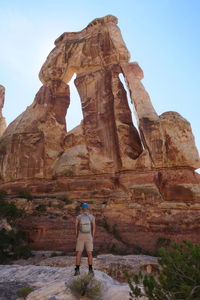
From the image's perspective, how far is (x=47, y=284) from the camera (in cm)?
736

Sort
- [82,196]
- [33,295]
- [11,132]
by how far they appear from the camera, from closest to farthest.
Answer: [33,295] → [82,196] → [11,132]

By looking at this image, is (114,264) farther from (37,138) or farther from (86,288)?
(37,138)

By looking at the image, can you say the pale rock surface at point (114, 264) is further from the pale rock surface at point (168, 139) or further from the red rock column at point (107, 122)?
the red rock column at point (107, 122)

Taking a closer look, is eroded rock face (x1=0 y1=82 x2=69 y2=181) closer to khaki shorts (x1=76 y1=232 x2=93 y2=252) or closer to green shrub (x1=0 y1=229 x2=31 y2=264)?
green shrub (x1=0 y1=229 x2=31 y2=264)

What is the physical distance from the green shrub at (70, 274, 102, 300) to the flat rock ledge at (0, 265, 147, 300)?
0.14 metres

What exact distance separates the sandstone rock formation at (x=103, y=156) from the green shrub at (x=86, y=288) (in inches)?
298

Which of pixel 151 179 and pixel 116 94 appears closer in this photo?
pixel 151 179

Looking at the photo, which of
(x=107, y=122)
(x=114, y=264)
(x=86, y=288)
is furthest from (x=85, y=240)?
(x=107, y=122)

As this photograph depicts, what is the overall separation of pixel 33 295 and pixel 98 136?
48.0ft

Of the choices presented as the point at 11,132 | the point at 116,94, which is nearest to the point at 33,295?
the point at 116,94

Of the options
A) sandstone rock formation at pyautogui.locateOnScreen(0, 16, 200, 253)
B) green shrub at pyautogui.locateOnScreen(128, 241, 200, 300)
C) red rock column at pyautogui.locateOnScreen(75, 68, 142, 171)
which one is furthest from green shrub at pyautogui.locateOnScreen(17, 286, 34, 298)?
red rock column at pyautogui.locateOnScreen(75, 68, 142, 171)

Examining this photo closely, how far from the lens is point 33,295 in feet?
21.8

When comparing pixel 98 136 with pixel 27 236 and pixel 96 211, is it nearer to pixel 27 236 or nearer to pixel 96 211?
pixel 96 211

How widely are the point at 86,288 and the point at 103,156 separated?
1347 cm
